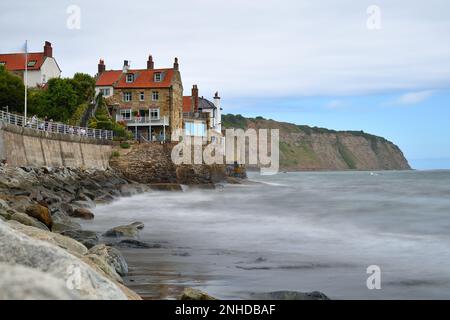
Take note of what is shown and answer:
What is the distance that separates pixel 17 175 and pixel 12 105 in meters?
20.8

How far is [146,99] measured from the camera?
184 ft

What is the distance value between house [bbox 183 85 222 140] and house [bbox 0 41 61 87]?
16.4 m

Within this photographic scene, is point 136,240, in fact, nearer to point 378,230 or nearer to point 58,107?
point 378,230

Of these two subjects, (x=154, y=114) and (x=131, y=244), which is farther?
(x=154, y=114)

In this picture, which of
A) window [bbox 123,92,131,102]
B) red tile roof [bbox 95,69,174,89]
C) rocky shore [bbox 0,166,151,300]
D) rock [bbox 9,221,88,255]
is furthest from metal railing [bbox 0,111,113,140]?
rock [bbox 9,221,88,255]

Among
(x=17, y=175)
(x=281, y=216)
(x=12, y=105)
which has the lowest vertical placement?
(x=281, y=216)

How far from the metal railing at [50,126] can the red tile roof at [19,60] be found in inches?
644

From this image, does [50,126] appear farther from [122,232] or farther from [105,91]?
[105,91]

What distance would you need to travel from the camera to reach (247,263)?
13602 millimetres

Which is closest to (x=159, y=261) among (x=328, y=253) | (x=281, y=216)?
(x=328, y=253)

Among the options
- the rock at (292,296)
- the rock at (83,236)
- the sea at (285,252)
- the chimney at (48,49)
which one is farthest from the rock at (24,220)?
the chimney at (48,49)

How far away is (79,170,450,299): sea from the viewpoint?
36.2ft

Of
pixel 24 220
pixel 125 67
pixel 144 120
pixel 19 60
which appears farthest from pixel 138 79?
pixel 24 220

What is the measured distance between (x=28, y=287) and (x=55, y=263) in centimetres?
176
